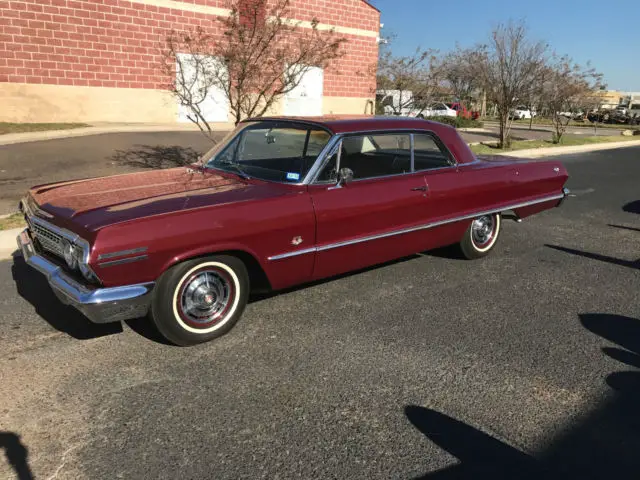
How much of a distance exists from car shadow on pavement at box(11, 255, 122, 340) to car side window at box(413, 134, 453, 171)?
2.92 metres

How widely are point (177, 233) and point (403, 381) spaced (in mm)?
1657

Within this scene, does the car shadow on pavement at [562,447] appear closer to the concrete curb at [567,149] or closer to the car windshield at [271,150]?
the car windshield at [271,150]

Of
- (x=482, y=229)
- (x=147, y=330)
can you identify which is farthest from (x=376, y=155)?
(x=147, y=330)

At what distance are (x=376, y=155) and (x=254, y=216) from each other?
1516mm

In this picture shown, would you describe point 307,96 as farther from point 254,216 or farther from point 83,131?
point 254,216

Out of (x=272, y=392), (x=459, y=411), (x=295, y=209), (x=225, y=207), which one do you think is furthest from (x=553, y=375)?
(x=225, y=207)

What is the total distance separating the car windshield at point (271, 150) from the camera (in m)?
4.12

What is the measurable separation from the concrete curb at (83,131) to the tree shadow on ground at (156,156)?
7.74 ft

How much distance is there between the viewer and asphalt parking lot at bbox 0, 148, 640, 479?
2.45 metres

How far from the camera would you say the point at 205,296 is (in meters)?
3.50

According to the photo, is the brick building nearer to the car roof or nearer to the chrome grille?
the car roof

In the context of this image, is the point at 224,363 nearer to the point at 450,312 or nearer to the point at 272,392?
the point at 272,392

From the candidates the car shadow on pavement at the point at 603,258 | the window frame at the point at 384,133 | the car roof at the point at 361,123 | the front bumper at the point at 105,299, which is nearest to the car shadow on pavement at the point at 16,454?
the front bumper at the point at 105,299

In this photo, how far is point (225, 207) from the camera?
3.48m
